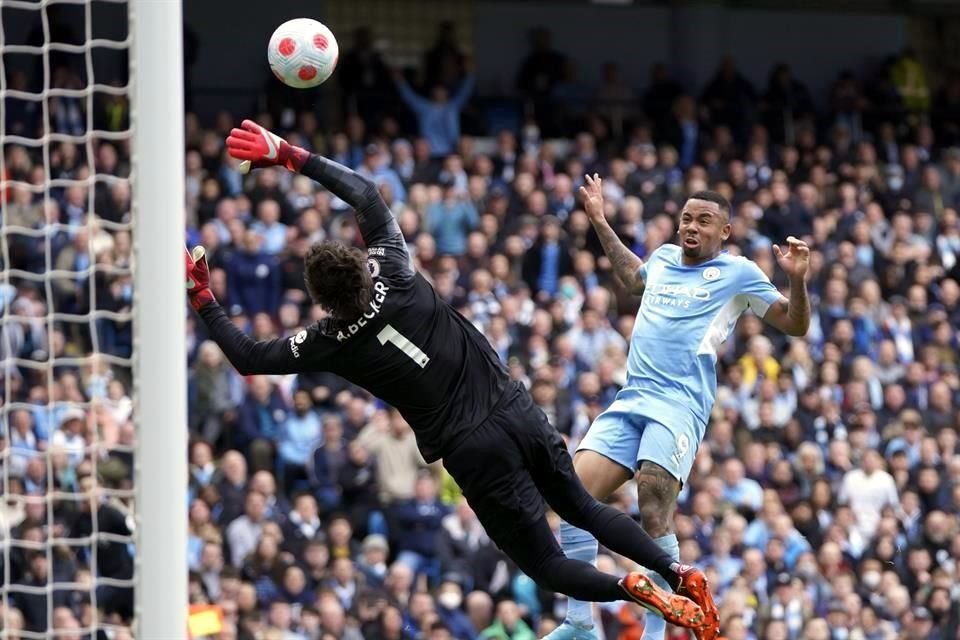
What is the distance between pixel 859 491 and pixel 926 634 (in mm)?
1744

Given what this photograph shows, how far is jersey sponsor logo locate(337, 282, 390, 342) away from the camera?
8.52 meters

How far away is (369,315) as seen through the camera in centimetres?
852

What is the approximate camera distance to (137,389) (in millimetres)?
7496

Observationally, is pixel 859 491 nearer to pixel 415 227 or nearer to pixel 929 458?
pixel 929 458

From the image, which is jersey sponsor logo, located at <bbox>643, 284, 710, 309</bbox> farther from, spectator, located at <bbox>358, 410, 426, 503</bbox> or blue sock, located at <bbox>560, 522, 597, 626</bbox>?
spectator, located at <bbox>358, 410, 426, 503</bbox>

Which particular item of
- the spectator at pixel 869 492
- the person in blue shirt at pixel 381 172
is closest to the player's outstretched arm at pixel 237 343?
the spectator at pixel 869 492

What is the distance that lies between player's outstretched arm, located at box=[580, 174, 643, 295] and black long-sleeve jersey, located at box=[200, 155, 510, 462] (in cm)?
146

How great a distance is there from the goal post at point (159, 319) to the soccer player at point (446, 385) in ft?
3.42

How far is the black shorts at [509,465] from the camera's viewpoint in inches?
347

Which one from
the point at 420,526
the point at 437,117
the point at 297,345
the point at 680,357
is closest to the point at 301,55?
the point at 297,345

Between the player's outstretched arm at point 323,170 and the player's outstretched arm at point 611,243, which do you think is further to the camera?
the player's outstretched arm at point 611,243

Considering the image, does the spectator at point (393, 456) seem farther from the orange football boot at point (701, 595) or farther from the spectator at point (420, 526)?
the orange football boot at point (701, 595)

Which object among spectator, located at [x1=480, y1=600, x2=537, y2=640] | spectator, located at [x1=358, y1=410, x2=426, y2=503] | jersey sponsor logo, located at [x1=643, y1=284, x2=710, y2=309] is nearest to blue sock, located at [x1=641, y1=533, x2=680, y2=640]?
jersey sponsor logo, located at [x1=643, y1=284, x2=710, y2=309]

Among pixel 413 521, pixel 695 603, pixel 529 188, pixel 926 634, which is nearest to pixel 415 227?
pixel 529 188
